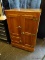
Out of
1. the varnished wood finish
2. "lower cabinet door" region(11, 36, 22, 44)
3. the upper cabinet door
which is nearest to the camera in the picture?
the varnished wood finish

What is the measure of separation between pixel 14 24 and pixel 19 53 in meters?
0.72

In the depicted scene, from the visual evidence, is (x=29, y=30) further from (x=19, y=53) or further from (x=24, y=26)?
(x=19, y=53)

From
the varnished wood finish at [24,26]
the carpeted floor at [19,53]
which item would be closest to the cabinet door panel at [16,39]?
the varnished wood finish at [24,26]

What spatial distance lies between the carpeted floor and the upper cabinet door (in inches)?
18.5

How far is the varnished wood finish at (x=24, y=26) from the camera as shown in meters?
1.99

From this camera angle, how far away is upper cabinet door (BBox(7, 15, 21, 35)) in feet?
7.06

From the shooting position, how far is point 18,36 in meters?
2.36

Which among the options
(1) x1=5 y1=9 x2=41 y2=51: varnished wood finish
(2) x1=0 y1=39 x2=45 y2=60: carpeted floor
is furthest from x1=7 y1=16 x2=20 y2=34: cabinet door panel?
(2) x1=0 y1=39 x2=45 y2=60: carpeted floor

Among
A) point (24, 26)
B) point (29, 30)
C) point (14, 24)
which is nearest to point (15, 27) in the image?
point (14, 24)

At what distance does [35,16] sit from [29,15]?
128 millimetres

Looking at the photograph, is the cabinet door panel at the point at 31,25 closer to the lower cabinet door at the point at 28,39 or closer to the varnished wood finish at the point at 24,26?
the varnished wood finish at the point at 24,26

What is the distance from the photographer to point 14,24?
2.24 meters

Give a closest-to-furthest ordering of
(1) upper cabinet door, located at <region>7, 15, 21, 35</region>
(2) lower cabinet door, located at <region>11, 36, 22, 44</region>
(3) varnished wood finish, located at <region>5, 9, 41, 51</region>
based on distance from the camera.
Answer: (3) varnished wood finish, located at <region>5, 9, 41, 51</region>, (1) upper cabinet door, located at <region>7, 15, 21, 35</region>, (2) lower cabinet door, located at <region>11, 36, 22, 44</region>

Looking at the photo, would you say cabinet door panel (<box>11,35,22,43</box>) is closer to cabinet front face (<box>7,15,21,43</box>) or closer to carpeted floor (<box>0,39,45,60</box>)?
cabinet front face (<box>7,15,21,43</box>)
